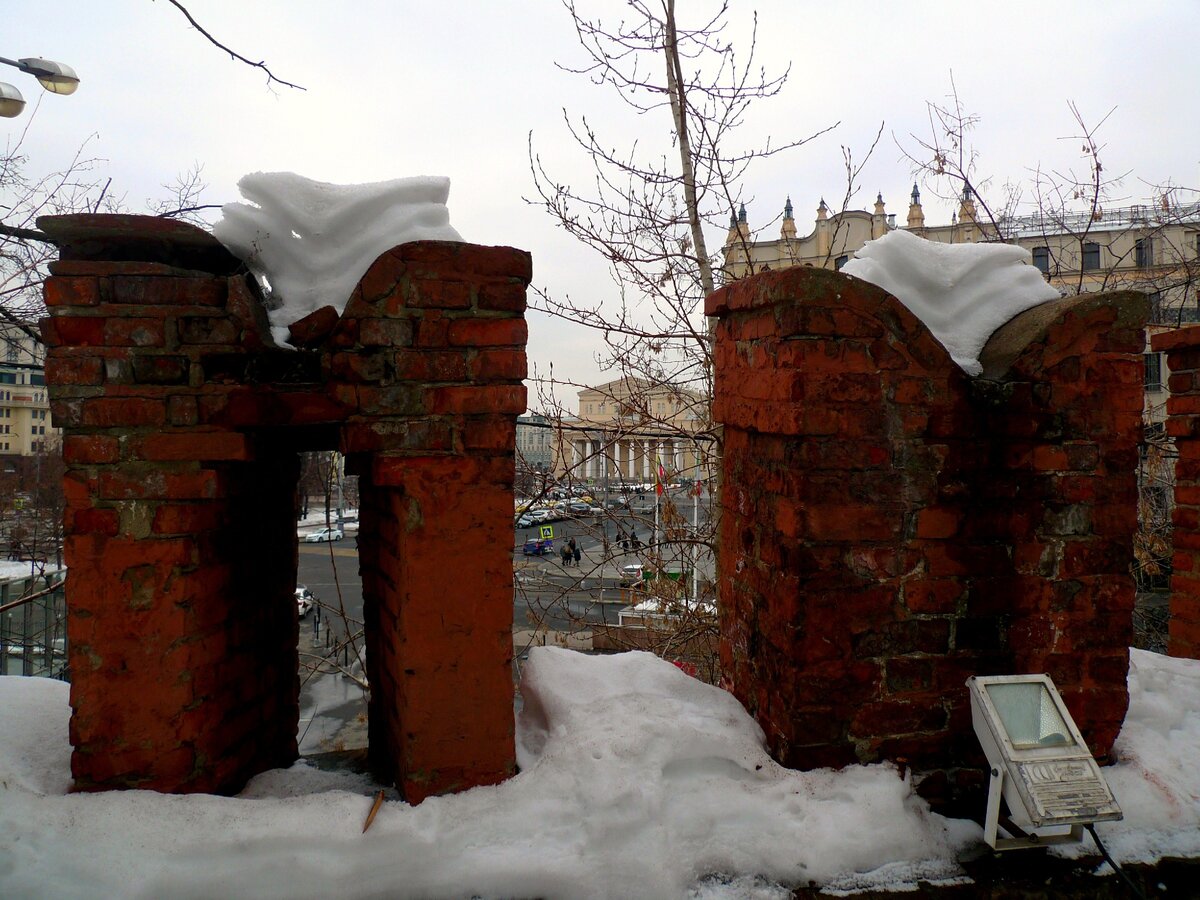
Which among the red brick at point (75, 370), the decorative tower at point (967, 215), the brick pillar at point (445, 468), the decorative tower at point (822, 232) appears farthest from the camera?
the decorative tower at point (822, 232)

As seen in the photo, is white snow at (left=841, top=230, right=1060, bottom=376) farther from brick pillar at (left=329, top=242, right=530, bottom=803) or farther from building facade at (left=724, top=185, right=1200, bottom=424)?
building facade at (left=724, top=185, right=1200, bottom=424)

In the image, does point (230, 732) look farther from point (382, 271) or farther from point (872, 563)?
point (872, 563)

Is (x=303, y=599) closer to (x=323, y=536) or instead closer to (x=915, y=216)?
(x=915, y=216)

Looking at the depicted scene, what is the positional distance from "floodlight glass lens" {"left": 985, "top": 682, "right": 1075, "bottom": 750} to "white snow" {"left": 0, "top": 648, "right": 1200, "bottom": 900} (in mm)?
320

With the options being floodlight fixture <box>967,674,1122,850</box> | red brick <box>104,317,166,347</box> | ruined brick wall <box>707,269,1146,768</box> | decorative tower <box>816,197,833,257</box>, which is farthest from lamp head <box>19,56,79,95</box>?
decorative tower <box>816,197,833,257</box>

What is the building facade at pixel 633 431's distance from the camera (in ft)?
18.9

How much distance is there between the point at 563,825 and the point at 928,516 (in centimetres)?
129

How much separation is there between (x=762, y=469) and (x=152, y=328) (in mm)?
1718

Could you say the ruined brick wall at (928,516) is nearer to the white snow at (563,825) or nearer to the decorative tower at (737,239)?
the white snow at (563,825)

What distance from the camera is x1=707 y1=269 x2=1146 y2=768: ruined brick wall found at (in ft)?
6.24

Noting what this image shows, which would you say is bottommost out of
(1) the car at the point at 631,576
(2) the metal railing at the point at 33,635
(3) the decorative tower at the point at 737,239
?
(2) the metal railing at the point at 33,635

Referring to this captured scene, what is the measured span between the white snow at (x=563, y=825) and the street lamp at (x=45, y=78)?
4613 mm

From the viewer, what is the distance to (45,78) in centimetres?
471

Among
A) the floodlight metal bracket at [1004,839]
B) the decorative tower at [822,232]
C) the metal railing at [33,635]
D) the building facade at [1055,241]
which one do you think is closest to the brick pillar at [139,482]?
the floodlight metal bracket at [1004,839]
